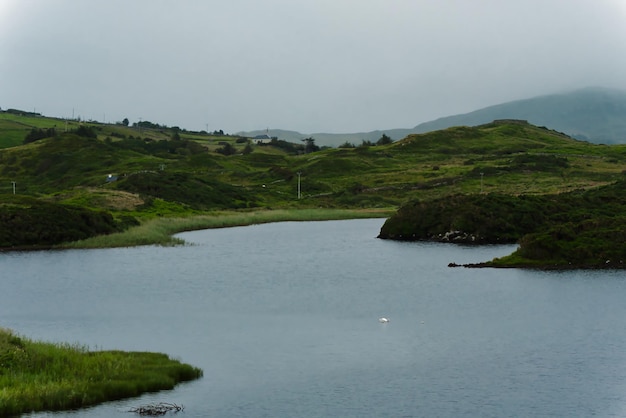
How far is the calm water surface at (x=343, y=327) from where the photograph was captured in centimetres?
4006

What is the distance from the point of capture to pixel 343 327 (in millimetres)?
56906

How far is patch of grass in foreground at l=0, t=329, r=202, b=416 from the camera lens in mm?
37312

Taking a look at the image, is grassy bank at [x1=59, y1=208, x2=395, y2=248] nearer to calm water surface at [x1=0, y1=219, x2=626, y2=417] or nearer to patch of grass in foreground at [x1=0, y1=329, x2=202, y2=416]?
calm water surface at [x1=0, y1=219, x2=626, y2=417]

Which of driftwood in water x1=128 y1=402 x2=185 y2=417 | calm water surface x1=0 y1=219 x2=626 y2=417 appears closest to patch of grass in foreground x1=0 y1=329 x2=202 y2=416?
calm water surface x1=0 y1=219 x2=626 y2=417

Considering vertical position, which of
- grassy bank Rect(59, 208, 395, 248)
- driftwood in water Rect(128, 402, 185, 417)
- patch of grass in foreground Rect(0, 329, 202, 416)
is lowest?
driftwood in water Rect(128, 402, 185, 417)

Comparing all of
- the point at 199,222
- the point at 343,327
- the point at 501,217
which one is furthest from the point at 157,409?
the point at 199,222

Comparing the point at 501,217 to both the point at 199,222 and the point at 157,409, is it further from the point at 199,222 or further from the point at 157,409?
the point at 157,409

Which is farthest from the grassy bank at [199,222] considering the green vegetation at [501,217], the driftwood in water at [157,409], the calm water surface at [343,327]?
the driftwood in water at [157,409]

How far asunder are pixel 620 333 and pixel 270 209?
426ft

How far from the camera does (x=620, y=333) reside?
53094 mm

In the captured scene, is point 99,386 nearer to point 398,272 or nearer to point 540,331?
point 540,331

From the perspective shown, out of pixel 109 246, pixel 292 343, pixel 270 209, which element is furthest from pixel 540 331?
pixel 270 209

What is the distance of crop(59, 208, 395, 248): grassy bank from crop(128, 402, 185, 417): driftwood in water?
2878 inches

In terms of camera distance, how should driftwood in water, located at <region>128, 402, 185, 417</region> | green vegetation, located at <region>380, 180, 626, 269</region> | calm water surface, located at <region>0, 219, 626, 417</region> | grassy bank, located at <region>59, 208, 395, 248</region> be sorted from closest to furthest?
1. driftwood in water, located at <region>128, 402, 185, 417</region>
2. calm water surface, located at <region>0, 219, 626, 417</region>
3. green vegetation, located at <region>380, 180, 626, 269</region>
4. grassy bank, located at <region>59, 208, 395, 248</region>
